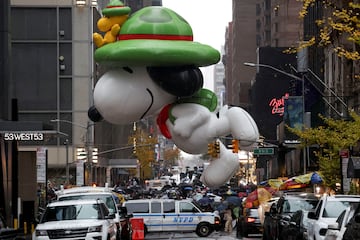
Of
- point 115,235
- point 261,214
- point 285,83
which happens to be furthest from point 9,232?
point 285,83

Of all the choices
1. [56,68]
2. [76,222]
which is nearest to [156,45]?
[76,222]

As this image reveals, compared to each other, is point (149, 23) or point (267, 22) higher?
point (267, 22)

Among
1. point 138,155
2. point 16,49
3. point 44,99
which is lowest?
point 138,155

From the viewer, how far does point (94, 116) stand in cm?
1228

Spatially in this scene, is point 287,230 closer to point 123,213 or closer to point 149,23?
point 123,213

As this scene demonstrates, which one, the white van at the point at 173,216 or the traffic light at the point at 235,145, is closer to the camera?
the traffic light at the point at 235,145

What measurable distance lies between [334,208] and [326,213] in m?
0.34

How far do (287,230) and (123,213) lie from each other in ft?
17.3

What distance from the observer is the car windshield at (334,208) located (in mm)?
19109

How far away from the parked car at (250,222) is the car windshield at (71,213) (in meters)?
11.6

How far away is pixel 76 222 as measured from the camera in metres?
20.8

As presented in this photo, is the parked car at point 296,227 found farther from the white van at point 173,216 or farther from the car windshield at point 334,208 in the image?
the white van at point 173,216

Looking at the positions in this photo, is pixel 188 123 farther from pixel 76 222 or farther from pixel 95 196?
pixel 95 196

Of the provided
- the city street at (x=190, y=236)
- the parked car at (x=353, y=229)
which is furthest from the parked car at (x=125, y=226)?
the parked car at (x=353, y=229)
